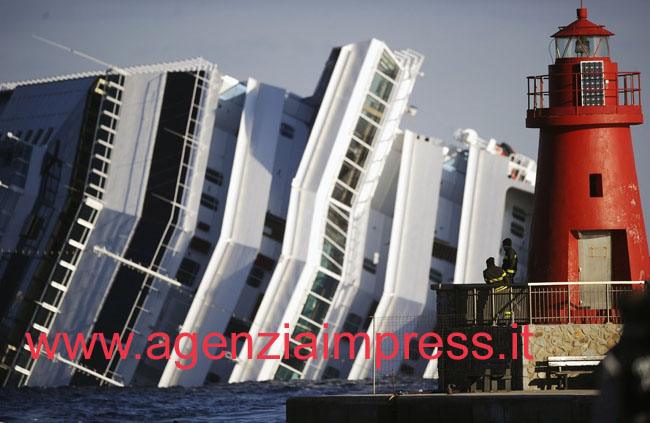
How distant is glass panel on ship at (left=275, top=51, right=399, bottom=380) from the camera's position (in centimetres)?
4212

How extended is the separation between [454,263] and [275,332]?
24.5 ft

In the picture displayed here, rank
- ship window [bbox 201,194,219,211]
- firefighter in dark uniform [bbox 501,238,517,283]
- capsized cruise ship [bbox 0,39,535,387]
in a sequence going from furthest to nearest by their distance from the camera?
ship window [bbox 201,194,219,211] → capsized cruise ship [bbox 0,39,535,387] → firefighter in dark uniform [bbox 501,238,517,283]

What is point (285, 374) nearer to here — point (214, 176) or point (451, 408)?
point (214, 176)

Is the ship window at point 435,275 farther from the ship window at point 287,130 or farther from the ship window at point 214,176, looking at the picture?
the ship window at point 214,176

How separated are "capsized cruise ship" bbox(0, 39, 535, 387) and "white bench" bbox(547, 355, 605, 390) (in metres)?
19.3

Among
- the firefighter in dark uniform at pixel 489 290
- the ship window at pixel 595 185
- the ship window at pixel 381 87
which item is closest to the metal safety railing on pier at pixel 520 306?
the firefighter in dark uniform at pixel 489 290

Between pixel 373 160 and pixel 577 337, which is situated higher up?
pixel 373 160

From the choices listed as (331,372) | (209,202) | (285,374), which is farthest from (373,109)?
(285,374)

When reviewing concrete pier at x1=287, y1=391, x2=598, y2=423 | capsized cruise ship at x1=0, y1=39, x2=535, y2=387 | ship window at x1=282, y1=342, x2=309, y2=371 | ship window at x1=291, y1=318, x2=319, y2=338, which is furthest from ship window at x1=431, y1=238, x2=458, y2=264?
concrete pier at x1=287, y1=391, x2=598, y2=423

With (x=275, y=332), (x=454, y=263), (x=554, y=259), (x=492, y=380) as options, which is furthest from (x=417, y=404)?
(x=454, y=263)

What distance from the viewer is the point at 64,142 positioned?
44094 mm

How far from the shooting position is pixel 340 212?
140 ft

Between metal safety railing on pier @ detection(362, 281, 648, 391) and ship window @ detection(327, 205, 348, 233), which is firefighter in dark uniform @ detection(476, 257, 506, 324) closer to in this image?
metal safety railing on pier @ detection(362, 281, 648, 391)

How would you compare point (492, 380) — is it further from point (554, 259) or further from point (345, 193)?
point (345, 193)
